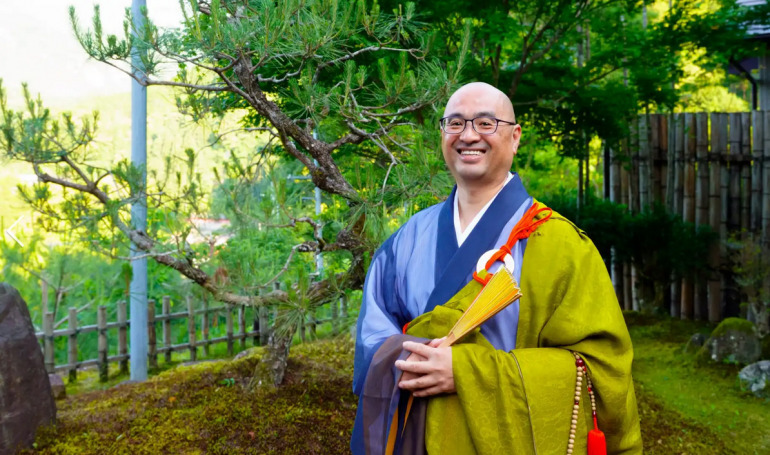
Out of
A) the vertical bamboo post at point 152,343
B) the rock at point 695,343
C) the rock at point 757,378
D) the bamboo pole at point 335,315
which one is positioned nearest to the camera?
the rock at point 757,378

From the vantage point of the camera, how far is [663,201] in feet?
25.5

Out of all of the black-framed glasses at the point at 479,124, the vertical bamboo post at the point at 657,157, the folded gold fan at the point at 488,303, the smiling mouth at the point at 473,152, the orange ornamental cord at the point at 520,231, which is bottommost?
the folded gold fan at the point at 488,303

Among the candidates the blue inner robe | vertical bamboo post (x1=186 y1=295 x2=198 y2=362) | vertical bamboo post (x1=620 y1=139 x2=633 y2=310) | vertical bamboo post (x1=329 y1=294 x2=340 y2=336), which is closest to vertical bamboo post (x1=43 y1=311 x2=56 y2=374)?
vertical bamboo post (x1=186 y1=295 x2=198 y2=362)

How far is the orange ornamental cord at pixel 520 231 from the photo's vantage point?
189 cm

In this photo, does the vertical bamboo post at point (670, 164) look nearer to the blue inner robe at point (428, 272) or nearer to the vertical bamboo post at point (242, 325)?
the vertical bamboo post at point (242, 325)

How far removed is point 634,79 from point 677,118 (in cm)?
82

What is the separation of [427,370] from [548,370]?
32 cm

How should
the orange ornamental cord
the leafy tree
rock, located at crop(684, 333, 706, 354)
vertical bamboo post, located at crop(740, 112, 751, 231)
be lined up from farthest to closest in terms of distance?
vertical bamboo post, located at crop(740, 112, 751, 231), rock, located at crop(684, 333, 706, 354), the leafy tree, the orange ornamental cord

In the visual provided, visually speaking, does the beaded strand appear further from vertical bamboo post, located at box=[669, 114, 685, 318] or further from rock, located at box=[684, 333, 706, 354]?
vertical bamboo post, located at box=[669, 114, 685, 318]

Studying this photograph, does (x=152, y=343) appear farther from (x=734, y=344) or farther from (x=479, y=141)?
(x=479, y=141)

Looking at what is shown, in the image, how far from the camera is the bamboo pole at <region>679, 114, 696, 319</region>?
7.36 meters

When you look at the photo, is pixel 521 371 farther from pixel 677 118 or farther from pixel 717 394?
pixel 677 118

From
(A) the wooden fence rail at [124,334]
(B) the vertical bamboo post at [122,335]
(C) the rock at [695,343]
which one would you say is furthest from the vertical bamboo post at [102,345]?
(C) the rock at [695,343]

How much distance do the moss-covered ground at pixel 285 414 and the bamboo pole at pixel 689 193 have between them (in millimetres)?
1818
